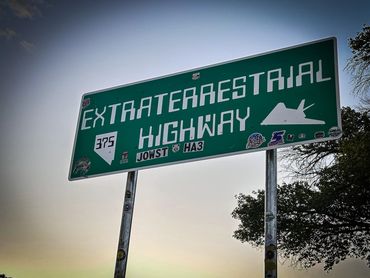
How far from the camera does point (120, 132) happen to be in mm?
3832

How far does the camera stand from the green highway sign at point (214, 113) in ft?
10.1

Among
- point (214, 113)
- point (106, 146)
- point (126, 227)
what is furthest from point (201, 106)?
point (126, 227)

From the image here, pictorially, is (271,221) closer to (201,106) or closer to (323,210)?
(201,106)

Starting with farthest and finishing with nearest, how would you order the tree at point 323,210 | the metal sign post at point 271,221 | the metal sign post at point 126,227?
the tree at point 323,210, the metal sign post at point 126,227, the metal sign post at point 271,221

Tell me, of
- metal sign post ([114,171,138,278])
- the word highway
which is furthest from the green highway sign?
metal sign post ([114,171,138,278])

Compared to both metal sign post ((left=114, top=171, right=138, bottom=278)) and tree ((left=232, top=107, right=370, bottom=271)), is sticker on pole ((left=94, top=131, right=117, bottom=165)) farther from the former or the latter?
tree ((left=232, top=107, right=370, bottom=271))

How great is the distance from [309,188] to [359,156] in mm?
2835

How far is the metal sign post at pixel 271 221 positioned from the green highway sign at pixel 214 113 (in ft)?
0.76

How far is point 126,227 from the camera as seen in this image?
3336mm

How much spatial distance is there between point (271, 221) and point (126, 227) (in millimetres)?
1217

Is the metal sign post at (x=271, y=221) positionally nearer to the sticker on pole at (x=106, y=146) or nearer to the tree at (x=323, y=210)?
the sticker on pole at (x=106, y=146)

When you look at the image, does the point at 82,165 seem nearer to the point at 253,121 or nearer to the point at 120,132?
the point at 120,132

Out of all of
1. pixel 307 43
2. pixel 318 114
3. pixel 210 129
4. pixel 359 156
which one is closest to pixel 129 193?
pixel 210 129

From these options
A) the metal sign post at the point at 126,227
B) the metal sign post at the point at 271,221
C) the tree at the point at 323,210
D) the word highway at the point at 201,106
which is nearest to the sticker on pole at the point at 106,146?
the word highway at the point at 201,106
